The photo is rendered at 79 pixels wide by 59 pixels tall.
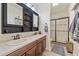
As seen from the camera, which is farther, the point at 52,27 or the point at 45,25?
the point at 52,27

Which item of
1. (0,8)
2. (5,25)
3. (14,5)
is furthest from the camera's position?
(14,5)

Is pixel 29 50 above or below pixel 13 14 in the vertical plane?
below

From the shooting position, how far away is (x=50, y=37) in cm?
462

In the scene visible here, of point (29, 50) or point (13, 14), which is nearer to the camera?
point (29, 50)

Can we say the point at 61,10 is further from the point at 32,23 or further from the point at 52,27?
the point at 52,27

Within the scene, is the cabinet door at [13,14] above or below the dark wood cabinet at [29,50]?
above

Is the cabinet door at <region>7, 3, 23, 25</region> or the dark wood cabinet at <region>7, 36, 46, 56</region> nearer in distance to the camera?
the dark wood cabinet at <region>7, 36, 46, 56</region>

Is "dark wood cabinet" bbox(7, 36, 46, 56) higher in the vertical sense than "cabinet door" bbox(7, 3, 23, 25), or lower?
lower

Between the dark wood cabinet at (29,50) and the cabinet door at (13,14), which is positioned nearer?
the dark wood cabinet at (29,50)

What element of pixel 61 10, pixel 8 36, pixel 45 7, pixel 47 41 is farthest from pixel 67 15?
pixel 8 36

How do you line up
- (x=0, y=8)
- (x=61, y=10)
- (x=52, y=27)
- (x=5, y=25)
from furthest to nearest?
(x=52, y=27) < (x=61, y=10) < (x=5, y=25) < (x=0, y=8)

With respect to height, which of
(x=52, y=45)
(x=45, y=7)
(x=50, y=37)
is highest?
(x=45, y=7)

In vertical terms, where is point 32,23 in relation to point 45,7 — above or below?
below

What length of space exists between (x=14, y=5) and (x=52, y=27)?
3120mm
